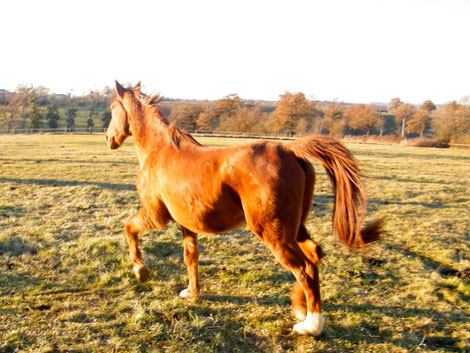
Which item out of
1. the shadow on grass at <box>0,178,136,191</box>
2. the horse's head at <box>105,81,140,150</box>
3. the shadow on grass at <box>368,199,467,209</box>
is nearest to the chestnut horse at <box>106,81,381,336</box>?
the horse's head at <box>105,81,140,150</box>

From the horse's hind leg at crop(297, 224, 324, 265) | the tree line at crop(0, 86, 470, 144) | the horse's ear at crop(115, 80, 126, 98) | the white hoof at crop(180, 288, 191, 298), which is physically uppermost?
the tree line at crop(0, 86, 470, 144)

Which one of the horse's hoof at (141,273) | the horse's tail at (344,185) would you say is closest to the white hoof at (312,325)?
the horse's tail at (344,185)

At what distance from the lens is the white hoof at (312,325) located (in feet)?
10.6

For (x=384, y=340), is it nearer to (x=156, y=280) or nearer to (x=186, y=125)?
(x=156, y=280)

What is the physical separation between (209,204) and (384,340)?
7.28 feet

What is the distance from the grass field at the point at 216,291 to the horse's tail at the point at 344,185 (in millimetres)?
472

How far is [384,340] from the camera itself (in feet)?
10.8

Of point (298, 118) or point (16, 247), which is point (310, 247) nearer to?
point (16, 247)

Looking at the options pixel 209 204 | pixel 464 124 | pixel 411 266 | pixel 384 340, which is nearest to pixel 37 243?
pixel 209 204

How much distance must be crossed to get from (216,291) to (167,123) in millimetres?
2254

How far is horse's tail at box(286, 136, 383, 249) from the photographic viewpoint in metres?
3.31

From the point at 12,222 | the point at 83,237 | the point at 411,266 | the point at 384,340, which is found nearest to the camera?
the point at 384,340

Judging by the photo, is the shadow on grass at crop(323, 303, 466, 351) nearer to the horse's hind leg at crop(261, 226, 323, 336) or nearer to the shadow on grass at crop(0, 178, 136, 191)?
the horse's hind leg at crop(261, 226, 323, 336)

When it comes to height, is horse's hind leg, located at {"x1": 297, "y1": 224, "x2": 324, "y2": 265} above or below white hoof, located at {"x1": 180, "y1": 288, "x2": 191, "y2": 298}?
above
